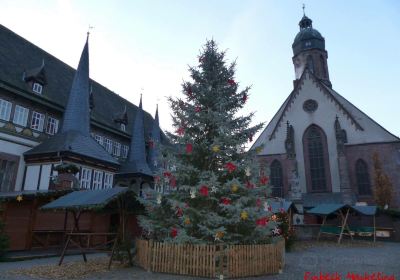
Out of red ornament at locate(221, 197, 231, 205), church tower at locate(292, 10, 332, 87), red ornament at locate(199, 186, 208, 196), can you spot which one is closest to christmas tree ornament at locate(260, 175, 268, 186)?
red ornament at locate(221, 197, 231, 205)

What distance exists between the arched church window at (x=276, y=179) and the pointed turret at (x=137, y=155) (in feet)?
53.4

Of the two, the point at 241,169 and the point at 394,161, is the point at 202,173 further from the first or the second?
the point at 394,161

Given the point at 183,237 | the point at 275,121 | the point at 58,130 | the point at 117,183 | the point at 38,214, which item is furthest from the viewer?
the point at 275,121

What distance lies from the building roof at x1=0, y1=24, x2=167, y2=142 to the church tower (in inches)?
1151

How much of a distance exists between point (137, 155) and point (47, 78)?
10.4m

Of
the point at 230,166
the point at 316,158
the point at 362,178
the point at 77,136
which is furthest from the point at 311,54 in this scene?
the point at 230,166

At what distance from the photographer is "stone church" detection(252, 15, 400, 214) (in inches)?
1373

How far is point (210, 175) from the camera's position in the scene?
1187cm

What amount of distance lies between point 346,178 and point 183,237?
29.0 meters

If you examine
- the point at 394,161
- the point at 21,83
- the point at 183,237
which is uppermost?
the point at 21,83

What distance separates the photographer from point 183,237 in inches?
419

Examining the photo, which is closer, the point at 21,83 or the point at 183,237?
the point at 183,237

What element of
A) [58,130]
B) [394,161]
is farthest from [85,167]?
[394,161]

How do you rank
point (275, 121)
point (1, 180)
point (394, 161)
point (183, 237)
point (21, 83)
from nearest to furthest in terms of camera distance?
point (183, 237) < point (1, 180) < point (21, 83) < point (394, 161) < point (275, 121)
